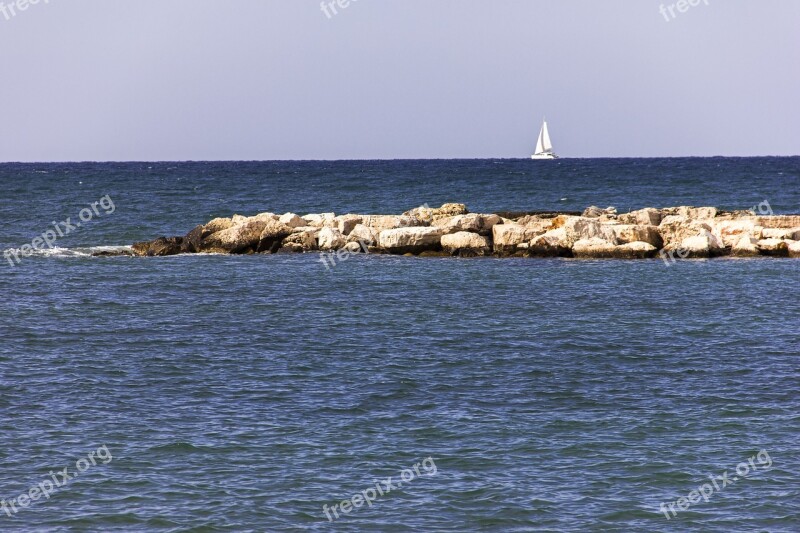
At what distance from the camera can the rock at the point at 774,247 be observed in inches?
1470

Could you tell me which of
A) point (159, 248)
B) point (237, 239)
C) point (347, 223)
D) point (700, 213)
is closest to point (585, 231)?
point (700, 213)

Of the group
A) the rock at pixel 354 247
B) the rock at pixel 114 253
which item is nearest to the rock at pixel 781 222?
the rock at pixel 354 247

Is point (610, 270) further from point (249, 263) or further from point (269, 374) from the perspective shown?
point (269, 374)

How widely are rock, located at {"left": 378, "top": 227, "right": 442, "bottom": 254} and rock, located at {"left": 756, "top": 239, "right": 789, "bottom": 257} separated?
12096 millimetres

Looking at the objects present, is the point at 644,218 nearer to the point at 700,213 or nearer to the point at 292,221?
the point at 700,213

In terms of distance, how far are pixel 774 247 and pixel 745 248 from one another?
1.06 m

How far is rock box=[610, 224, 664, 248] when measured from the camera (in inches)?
1497

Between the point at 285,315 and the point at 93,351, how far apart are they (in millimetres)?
6041

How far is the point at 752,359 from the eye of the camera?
21625mm

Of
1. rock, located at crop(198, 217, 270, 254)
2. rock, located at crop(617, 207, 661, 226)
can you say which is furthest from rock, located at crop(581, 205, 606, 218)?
rock, located at crop(198, 217, 270, 254)

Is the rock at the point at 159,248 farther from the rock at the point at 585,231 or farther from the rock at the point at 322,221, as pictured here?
the rock at the point at 585,231

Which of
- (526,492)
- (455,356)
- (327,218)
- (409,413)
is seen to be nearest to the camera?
(526,492)

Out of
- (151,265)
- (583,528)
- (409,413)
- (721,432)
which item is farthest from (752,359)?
(151,265)

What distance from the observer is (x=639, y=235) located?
1497 inches
